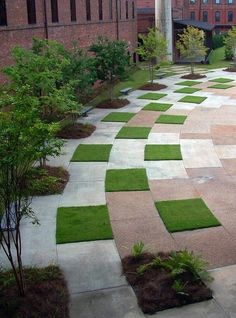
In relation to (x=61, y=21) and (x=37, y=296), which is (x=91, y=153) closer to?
(x=37, y=296)

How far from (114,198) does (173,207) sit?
5.73 ft

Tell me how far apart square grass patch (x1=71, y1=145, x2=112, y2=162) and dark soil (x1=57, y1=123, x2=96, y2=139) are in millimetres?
1410

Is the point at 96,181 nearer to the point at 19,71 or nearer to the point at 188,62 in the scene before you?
the point at 19,71

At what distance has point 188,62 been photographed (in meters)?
44.9

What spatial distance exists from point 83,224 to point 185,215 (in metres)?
2.57

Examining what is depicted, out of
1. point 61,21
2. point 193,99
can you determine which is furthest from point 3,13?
point 193,99

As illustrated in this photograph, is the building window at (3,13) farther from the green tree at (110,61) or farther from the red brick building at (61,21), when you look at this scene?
the green tree at (110,61)

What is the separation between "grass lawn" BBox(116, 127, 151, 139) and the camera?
63.5 feet

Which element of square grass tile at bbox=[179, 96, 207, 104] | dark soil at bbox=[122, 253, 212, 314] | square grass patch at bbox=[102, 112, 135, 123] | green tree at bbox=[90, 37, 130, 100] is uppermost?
green tree at bbox=[90, 37, 130, 100]

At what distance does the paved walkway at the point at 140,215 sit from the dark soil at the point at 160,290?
136 millimetres

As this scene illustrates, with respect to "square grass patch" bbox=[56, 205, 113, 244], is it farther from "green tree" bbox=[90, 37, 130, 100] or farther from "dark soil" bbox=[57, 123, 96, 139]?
"green tree" bbox=[90, 37, 130, 100]

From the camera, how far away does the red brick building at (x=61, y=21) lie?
20.1m

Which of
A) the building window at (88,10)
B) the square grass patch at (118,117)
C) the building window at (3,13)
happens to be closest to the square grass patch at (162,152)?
the square grass patch at (118,117)

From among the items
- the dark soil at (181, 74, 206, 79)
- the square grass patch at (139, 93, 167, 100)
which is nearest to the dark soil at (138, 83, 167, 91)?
the square grass patch at (139, 93, 167, 100)
